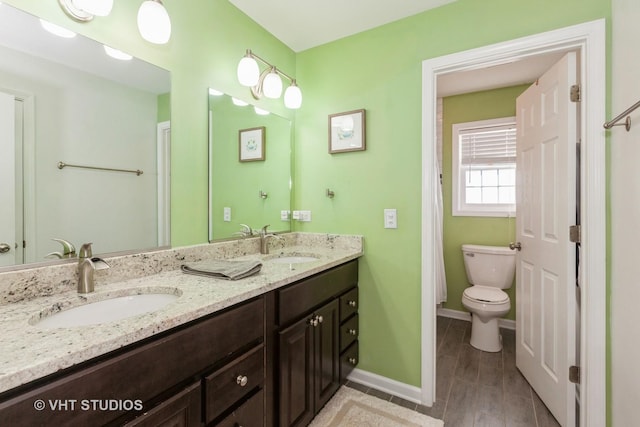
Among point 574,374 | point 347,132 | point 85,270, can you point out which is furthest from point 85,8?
point 574,374

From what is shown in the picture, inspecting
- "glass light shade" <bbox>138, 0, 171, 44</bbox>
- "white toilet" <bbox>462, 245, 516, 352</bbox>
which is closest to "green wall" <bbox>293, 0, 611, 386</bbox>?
"white toilet" <bbox>462, 245, 516, 352</bbox>

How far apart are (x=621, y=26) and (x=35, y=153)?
Answer: 2.45 metres

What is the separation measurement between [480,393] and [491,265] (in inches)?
46.9

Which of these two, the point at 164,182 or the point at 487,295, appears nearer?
the point at 164,182

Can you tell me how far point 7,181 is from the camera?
0.97m

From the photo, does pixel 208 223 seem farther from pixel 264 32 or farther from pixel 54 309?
pixel 264 32

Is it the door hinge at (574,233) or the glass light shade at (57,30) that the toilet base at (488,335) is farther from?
the glass light shade at (57,30)

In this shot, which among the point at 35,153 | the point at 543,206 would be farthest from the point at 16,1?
the point at 543,206

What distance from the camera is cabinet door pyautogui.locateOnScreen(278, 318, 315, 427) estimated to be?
1.27 metres

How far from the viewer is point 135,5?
1.27 metres

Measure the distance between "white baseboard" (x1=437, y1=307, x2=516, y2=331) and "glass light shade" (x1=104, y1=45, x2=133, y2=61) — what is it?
328 centimetres

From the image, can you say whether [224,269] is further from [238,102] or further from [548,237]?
[548,237]

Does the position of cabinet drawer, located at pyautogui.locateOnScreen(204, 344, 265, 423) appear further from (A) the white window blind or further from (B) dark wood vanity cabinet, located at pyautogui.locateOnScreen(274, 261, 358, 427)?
(A) the white window blind

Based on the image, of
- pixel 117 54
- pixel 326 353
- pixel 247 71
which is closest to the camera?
pixel 117 54
